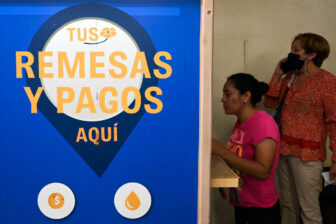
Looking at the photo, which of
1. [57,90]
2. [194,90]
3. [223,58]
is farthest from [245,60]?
[57,90]

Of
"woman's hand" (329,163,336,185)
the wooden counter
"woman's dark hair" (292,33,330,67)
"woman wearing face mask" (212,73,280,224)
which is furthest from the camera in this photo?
"woman's dark hair" (292,33,330,67)

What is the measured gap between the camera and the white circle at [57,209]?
792 mm

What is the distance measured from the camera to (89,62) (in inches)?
30.4

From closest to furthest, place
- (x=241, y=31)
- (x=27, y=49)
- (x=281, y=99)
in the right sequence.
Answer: (x=27, y=49) → (x=281, y=99) → (x=241, y=31)

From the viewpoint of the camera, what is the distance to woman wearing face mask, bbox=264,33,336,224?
181 centimetres

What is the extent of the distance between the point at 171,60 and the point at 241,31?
65.6 inches

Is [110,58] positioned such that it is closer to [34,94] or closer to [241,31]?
[34,94]

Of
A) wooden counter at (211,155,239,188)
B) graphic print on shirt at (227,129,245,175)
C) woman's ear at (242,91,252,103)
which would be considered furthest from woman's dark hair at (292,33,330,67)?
wooden counter at (211,155,239,188)

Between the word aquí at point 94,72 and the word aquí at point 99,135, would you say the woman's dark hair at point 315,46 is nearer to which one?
the word aquí at point 94,72

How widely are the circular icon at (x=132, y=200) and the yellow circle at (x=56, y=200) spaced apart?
15cm

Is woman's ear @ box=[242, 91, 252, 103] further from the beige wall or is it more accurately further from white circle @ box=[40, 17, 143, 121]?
white circle @ box=[40, 17, 143, 121]

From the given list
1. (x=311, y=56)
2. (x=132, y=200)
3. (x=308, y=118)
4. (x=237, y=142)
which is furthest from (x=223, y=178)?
(x=311, y=56)

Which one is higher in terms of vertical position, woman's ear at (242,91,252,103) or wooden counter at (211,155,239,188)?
woman's ear at (242,91,252,103)

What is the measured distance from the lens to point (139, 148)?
2.62 feet
